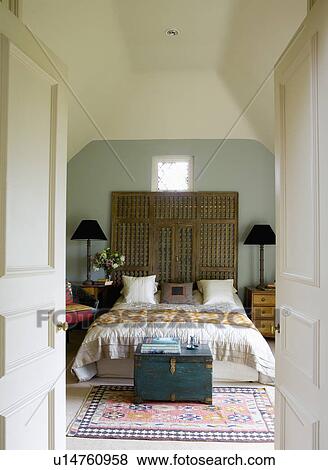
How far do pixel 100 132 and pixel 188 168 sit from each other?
1470 millimetres

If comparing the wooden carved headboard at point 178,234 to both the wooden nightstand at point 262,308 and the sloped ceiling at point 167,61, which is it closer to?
the wooden nightstand at point 262,308

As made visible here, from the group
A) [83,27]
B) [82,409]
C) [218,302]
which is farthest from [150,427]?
[83,27]

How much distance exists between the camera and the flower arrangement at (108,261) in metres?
5.36

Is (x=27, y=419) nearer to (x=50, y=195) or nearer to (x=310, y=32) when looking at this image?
(x=50, y=195)

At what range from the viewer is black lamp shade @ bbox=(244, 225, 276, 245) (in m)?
5.12

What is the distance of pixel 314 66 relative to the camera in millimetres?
1374

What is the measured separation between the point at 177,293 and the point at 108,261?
1.13 m

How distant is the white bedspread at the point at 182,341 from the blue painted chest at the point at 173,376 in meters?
0.47

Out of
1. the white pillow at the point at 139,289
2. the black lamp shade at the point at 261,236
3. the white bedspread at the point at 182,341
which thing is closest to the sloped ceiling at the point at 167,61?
the black lamp shade at the point at 261,236

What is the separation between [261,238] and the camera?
5.14 metres

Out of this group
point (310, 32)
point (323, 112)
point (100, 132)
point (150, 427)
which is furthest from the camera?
point (100, 132)

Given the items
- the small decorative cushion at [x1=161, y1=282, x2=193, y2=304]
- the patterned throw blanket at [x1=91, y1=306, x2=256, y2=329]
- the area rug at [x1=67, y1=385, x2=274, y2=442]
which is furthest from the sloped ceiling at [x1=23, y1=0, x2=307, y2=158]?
the area rug at [x1=67, y1=385, x2=274, y2=442]

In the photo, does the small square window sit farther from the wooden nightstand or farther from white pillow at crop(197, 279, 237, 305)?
the wooden nightstand

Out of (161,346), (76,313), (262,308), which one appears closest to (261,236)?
(262,308)
